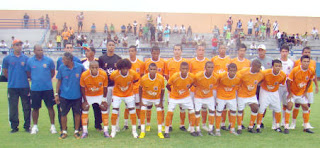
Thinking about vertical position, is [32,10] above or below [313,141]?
above

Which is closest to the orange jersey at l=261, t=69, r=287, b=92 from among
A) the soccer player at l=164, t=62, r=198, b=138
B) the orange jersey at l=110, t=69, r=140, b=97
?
the soccer player at l=164, t=62, r=198, b=138

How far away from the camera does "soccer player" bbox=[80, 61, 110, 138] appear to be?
6.08 m

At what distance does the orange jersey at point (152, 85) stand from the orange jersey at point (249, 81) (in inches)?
74.0

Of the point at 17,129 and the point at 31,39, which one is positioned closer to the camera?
the point at 17,129

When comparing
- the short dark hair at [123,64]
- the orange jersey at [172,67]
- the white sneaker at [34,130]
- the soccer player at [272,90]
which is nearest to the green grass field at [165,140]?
the white sneaker at [34,130]

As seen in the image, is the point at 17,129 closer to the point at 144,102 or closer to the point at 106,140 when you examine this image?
the point at 106,140

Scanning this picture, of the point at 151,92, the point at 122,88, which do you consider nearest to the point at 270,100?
the point at 151,92

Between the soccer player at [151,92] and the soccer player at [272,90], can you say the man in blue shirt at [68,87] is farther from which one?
the soccer player at [272,90]

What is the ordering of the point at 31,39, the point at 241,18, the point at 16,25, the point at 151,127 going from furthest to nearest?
the point at 241,18 → the point at 16,25 → the point at 31,39 → the point at 151,127

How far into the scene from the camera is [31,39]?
2622 cm

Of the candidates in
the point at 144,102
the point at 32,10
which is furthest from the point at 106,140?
the point at 32,10

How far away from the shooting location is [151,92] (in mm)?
6320

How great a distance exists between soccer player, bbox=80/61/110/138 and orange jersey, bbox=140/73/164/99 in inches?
33.0

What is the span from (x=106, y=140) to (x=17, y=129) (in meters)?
2.32
